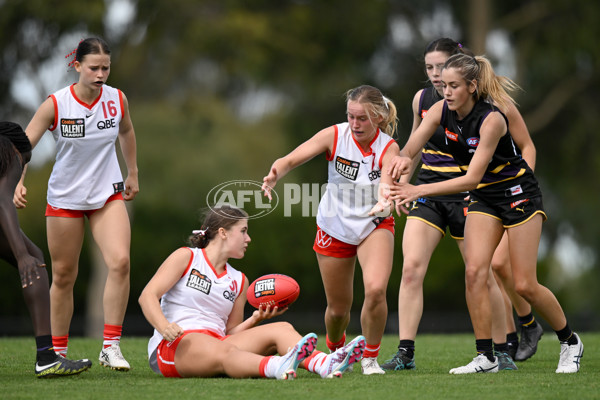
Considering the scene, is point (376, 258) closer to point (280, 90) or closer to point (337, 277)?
point (337, 277)

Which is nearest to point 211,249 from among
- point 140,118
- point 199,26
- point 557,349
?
point 557,349

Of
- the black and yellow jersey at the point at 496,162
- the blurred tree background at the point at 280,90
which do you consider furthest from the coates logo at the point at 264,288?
the blurred tree background at the point at 280,90

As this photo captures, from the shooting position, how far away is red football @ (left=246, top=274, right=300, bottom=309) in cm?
541

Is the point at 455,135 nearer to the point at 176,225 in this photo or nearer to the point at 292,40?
the point at 176,225

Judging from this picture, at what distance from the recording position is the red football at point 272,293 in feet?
17.8

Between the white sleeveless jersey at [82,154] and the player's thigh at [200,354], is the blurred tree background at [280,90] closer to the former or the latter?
the white sleeveless jersey at [82,154]

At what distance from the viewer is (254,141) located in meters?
22.6

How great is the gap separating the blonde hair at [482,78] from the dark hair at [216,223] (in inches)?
65.6

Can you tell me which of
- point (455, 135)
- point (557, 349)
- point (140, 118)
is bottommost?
point (557, 349)

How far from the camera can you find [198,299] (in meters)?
5.40

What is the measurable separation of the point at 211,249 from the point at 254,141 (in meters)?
17.2

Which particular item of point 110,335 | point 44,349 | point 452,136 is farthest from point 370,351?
point 44,349

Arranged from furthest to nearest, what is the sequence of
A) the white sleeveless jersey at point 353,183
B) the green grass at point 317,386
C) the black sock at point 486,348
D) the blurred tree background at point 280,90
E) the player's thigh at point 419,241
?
the blurred tree background at point 280,90, the player's thigh at point 419,241, the white sleeveless jersey at point 353,183, the black sock at point 486,348, the green grass at point 317,386

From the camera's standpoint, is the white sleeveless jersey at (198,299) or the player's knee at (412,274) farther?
the player's knee at (412,274)
